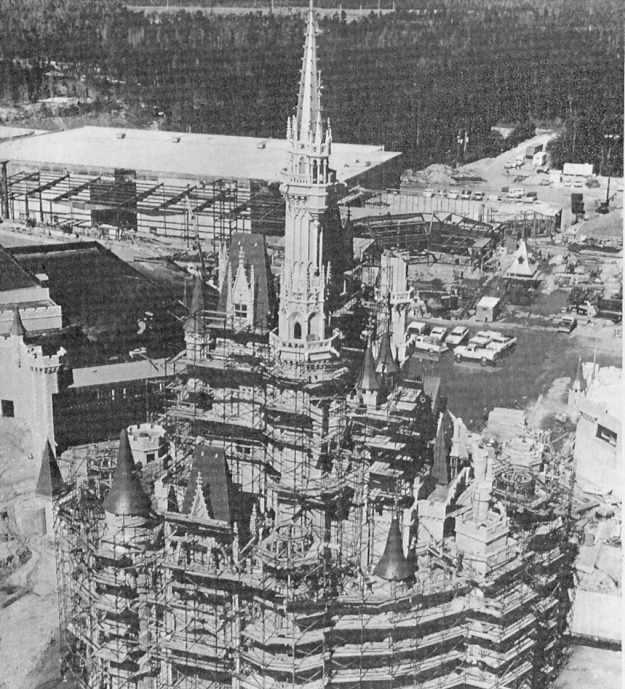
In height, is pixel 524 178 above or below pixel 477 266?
above

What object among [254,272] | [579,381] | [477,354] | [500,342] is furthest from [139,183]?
[579,381]

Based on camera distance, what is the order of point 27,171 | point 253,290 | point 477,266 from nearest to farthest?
point 253,290 < point 27,171 < point 477,266

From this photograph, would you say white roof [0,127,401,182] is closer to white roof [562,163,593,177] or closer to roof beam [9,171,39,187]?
roof beam [9,171,39,187]

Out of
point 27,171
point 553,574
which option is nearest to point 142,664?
point 553,574

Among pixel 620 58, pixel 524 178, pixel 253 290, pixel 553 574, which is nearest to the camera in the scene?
pixel 553 574

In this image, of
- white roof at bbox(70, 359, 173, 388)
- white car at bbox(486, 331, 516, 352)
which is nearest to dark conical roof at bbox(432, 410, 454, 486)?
white roof at bbox(70, 359, 173, 388)

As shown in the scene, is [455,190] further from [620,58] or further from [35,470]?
[35,470]
